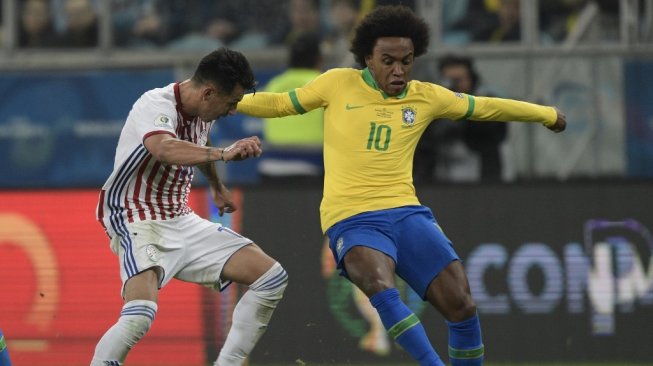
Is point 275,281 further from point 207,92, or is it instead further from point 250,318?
point 207,92

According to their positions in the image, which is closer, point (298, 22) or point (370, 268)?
point (370, 268)

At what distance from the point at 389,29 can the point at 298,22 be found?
19.9ft

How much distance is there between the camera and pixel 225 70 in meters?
7.97

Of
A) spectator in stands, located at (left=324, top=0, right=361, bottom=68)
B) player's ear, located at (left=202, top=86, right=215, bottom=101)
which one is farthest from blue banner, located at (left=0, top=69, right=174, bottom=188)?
player's ear, located at (left=202, top=86, right=215, bottom=101)

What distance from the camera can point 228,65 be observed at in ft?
26.2

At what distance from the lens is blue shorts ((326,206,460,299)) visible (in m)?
8.38

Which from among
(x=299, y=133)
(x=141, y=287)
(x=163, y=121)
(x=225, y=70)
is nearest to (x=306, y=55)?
(x=299, y=133)

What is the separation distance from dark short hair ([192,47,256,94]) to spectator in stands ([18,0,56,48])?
7397 millimetres

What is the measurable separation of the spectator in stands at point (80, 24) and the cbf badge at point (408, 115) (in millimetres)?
7135

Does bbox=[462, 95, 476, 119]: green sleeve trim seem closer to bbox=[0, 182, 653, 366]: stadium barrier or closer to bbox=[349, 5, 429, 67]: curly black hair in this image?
bbox=[349, 5, 429, 67]: curly black hair

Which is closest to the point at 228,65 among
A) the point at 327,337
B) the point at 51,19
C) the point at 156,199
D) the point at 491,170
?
the point at 156,199

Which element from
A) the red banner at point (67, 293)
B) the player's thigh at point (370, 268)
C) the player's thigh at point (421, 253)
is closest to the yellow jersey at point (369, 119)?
the player's thigh at point (421, 253)

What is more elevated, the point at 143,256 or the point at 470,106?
the point at 470,106

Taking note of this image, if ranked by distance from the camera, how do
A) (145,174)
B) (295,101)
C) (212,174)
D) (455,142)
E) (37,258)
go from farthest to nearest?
1. (455,142)
2. (37,258)
3. (212,174)
4. (295,101)
5. (145,174)
